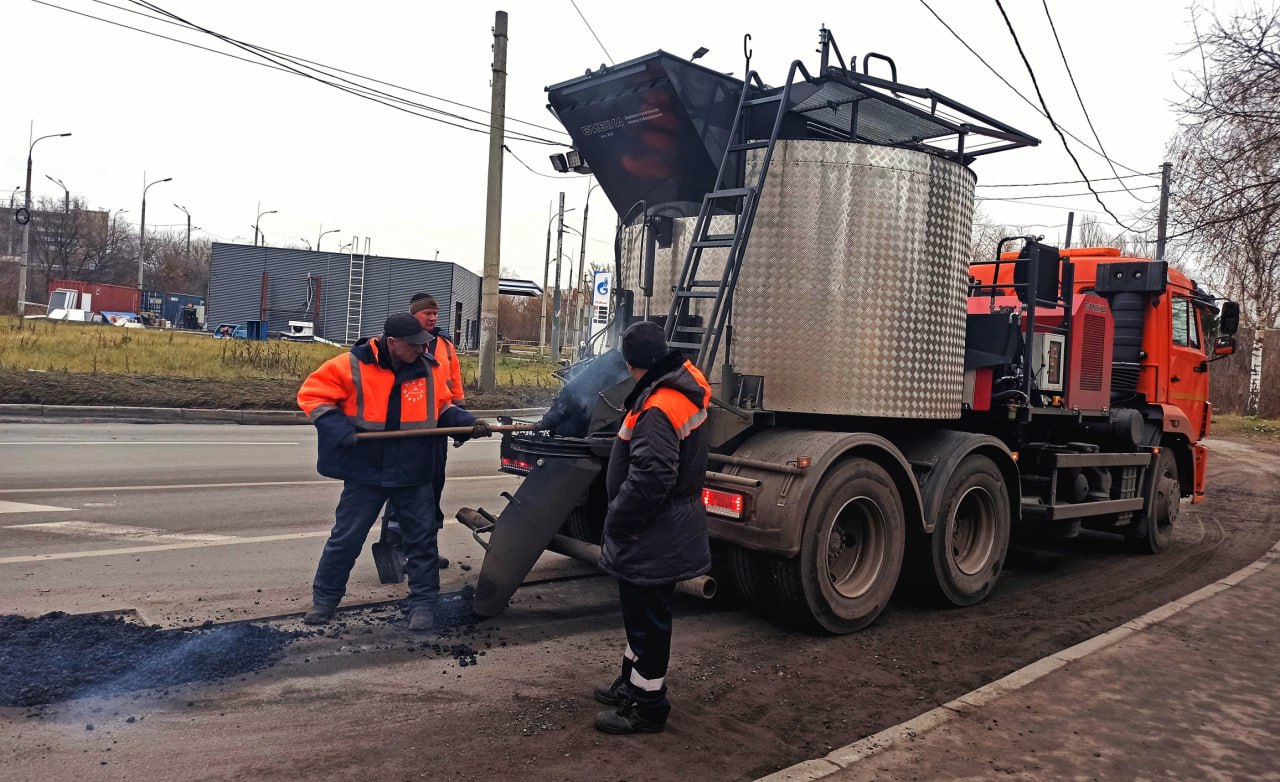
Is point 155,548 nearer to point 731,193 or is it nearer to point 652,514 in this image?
point 652,514

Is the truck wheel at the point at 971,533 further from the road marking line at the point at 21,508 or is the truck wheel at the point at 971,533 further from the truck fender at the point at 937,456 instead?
the road marking line at the point at 21,508

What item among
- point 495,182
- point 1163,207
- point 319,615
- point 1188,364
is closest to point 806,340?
point 319,615

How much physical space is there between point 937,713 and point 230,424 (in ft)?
44.8

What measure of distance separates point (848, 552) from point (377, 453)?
2.83m

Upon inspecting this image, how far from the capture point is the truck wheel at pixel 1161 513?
8414 millimetres

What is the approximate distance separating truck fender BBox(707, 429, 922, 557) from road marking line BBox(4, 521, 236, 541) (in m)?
3.89

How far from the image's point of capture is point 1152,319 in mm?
8500

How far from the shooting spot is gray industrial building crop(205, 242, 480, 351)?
2014 inches

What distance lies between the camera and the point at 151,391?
52.6ft

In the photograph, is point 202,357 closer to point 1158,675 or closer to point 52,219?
point 1158,675

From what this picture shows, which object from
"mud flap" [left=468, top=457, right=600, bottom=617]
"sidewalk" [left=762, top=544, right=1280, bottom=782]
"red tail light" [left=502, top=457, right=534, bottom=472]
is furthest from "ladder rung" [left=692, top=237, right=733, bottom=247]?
"sidewalk" [left=762, top=544, right=1280, bottom=782]

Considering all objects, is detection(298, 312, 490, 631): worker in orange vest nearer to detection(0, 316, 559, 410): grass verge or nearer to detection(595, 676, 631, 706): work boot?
detection(595, 676, 631, 706): work boot

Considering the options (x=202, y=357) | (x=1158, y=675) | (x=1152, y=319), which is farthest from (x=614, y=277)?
(x=202, y=357)

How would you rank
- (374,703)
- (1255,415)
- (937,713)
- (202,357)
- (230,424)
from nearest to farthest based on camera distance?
(374,703)
(937,713)
(230,424)
(202,357)
(1255,415)
